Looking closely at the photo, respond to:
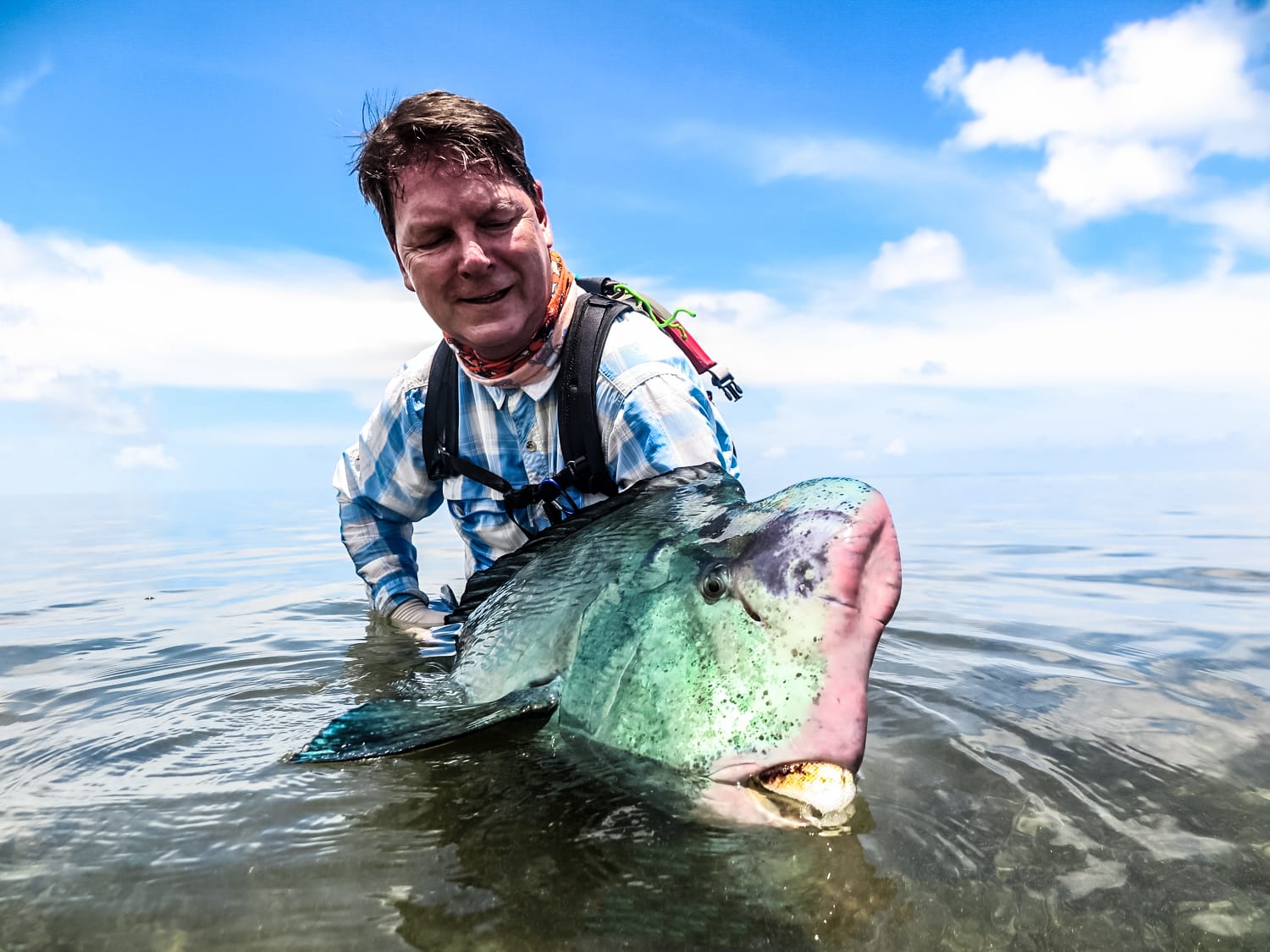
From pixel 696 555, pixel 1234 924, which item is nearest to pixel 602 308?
pixel 696 555

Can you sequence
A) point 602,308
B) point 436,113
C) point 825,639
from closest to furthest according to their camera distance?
point 825,639 → point 436,113 → point 602,308

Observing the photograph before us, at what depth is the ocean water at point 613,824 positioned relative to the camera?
5.15ft

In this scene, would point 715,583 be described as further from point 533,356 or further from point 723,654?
point 533,356

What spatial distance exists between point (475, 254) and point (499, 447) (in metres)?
0.85

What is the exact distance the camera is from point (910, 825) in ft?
6.33

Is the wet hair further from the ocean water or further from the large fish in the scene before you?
the ocean water

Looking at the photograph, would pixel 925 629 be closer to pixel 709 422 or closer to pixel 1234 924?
pixel 709 422

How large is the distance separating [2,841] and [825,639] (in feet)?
6.63

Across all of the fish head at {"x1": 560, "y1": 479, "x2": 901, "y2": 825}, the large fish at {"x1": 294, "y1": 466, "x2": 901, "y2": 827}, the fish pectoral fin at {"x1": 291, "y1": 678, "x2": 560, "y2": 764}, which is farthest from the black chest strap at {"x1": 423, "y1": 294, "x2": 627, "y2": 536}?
the fish head at {"x1": 560, "y1": 479, "x2": 901, "y2": 825}

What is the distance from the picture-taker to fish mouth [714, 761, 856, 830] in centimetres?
178

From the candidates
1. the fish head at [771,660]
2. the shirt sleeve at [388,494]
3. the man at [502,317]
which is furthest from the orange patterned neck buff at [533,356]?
the fish head at [771,660]

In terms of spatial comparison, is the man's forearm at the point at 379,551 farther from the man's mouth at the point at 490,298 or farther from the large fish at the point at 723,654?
the large fish at the point at 723,654

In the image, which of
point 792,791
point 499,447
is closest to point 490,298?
point 499,447

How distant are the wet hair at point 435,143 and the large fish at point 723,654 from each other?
5.31ft
